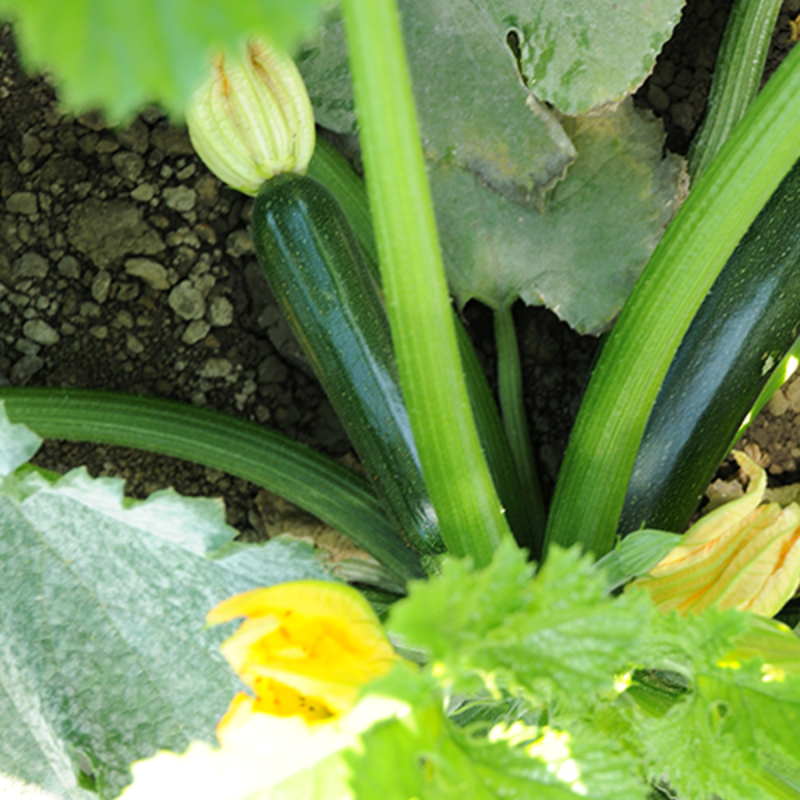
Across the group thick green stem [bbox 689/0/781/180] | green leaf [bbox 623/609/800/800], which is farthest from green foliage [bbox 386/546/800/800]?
thick green stem [bbox 689/0/781/180]

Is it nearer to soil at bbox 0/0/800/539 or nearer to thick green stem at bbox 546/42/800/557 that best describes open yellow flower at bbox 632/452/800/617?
thick green stem at bbox 546/42/800/557

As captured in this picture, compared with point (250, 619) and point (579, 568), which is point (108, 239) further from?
point (579, 568)

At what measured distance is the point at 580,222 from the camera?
1518mm

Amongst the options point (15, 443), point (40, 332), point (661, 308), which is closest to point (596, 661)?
point (661, 308)

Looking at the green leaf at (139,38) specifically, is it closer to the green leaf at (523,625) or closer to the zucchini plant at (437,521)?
the zucchini plant at (437,521)

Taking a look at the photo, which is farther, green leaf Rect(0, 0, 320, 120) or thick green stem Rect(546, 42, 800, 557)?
thick green stem Rect(546, 42, 800, 557)

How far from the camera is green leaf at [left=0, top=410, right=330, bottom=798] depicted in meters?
1.09

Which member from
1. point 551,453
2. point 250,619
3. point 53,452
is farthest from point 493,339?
point 250,619

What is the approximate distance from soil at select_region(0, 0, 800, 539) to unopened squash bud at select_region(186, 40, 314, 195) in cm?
47

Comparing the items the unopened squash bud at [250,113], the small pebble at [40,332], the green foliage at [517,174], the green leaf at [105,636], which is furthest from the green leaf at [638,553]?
the small pebble at [40,332]

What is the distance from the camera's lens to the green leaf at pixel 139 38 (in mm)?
546

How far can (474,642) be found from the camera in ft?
2.32

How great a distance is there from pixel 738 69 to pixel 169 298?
1051 millimetres

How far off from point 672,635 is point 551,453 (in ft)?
2.62
